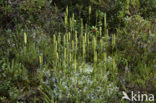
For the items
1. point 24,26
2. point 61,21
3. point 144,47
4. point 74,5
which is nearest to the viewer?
point 144,47

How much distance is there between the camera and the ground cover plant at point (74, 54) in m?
3.13

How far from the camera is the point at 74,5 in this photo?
18.5 ft

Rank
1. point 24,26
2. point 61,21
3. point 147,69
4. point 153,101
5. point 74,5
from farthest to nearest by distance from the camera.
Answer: point 74,5, point 61,21, point 24,26, point 147,69, point 153,101

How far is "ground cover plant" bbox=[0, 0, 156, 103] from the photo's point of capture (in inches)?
123

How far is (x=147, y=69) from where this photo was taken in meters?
3.48

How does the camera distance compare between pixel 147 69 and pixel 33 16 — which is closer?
pixel 147 69

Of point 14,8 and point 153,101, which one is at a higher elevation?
point 14,8

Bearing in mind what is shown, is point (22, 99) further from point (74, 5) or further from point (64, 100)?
point (74, 5)

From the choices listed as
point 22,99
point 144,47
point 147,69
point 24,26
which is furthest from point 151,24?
point 22,99

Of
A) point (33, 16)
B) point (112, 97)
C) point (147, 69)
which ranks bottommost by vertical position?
point (112, 97)

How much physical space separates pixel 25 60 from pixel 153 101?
7.27 feet

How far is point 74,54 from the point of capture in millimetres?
4082

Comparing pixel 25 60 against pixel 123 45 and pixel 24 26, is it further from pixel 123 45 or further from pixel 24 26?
pixel 123 45

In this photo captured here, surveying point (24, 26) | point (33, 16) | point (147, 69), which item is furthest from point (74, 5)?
point (147, 69)
